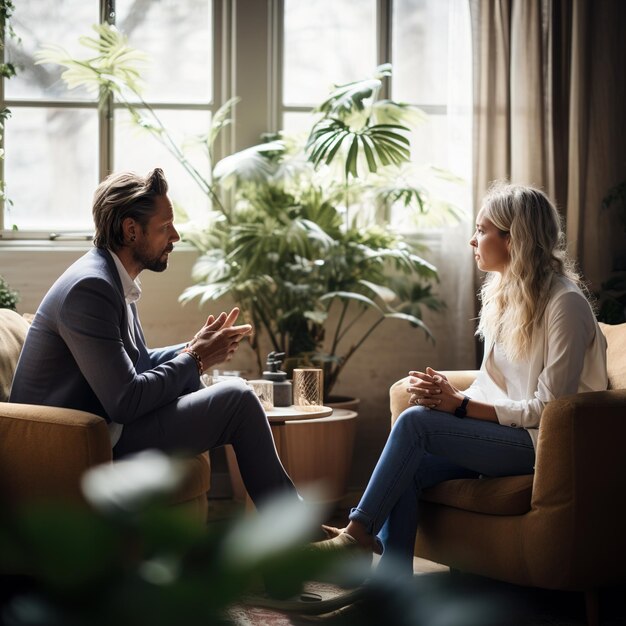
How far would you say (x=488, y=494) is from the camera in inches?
88.9

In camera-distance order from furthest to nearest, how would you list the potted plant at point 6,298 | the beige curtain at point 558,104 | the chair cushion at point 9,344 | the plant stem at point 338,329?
the beige curtain at point 558,104 < the plant stem at point 338,329 < the potted plant at point 6,298 < the chair cushion at point 9,344

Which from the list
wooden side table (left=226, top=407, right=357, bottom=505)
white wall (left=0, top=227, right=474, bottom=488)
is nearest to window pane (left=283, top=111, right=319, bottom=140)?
white wall (left=0, top=227, right=474, bottom=488)

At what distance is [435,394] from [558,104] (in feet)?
6.48

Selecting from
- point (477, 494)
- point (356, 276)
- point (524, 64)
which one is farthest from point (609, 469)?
point (524, 64)

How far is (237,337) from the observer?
7.75 feet

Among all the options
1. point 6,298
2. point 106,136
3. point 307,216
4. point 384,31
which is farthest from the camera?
point 384,31

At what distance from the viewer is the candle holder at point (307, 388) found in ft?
8.88

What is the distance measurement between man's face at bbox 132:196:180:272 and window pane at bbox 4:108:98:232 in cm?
161

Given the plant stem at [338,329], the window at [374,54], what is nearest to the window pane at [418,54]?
the window at [374,54]

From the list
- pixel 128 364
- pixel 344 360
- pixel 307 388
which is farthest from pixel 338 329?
pixel 128 364

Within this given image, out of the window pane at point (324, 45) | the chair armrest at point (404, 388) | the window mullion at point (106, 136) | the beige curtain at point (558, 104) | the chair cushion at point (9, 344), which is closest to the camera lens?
the chair cushion at point (9, 344)

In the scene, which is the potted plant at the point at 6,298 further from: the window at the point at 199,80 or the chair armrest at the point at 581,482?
the chair armrest at the point at 581,482

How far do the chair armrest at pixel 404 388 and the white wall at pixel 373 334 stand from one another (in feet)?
3.33

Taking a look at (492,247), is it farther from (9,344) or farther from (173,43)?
(173,43)
